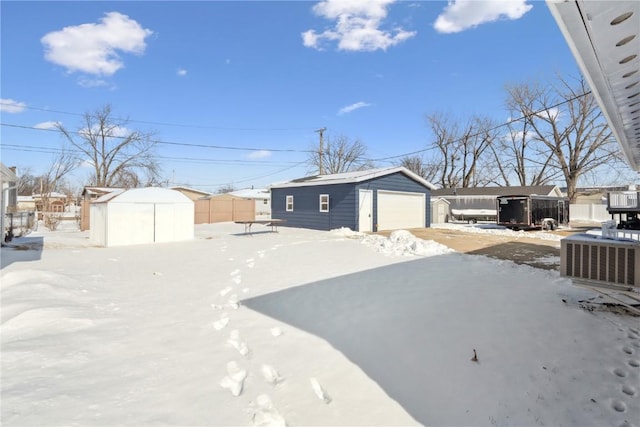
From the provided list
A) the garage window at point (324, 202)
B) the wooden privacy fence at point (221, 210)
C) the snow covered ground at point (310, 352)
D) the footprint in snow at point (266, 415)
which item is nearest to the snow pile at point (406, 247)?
the snow covered ground at point (310, 352)

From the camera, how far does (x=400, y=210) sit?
1873 centimetres

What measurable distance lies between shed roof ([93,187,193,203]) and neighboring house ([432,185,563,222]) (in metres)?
24.0

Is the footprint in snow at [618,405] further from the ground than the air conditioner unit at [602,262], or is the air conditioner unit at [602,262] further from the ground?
the air conditioner unit at [602,262]

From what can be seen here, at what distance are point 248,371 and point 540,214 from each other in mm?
20499

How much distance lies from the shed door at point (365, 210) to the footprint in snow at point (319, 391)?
13.3m

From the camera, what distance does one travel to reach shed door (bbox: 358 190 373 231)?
16.4m

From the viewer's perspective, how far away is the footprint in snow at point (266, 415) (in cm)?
245

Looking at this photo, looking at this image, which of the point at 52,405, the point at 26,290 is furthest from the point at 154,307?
the point at 52,405

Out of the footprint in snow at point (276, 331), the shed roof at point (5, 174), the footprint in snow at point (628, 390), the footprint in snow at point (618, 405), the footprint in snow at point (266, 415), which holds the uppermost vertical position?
the shed roof at point (5, 174)

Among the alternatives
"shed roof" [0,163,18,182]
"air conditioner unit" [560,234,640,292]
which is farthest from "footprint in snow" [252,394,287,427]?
"shed roof" [0,163,18,182]

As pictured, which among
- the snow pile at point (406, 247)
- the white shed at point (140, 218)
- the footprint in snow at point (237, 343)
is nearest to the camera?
the footprint in snow at point (237, 343)

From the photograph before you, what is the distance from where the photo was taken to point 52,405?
228 centimetres

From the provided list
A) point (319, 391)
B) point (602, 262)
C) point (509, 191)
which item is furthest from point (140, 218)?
point (509, 191)

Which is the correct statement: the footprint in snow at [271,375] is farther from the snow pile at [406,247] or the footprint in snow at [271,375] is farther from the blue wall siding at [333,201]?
the blue wall siding at [333,201]
